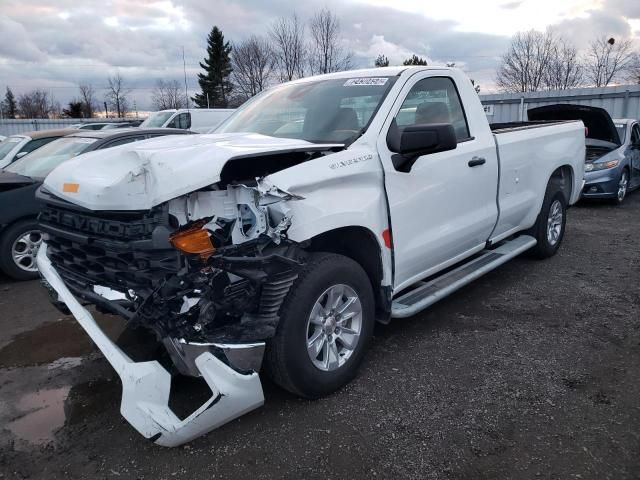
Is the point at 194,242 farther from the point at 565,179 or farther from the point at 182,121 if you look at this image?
the point at 182,121

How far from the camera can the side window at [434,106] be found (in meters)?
3.75

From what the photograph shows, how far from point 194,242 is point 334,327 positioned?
108 centimetres

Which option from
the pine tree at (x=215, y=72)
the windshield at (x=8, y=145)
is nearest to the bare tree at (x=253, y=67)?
the pine tree at (x=215, y=72)

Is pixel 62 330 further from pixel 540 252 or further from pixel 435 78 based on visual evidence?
pixel 540 252

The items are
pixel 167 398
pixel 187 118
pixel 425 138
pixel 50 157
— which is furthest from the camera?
pixel 187 118

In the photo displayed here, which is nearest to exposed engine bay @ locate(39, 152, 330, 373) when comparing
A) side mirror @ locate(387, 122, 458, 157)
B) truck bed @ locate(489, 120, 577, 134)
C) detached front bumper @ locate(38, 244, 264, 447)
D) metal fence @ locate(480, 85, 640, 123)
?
detached front bumper @ locate(38, 244, 264, 447)

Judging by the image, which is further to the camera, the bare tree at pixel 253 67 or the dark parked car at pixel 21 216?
the bare tree at pixel 253 67

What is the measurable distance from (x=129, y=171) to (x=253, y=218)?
2.22 feet

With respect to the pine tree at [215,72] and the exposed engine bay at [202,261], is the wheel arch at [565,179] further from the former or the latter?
the pine tree at [215,72]

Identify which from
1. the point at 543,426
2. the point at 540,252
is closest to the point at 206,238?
the point at 543,426

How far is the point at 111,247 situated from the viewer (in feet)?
8.54

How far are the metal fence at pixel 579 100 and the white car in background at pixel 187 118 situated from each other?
27.5ft

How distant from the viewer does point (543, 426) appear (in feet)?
9.28

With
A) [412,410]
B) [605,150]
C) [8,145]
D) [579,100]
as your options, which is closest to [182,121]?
[8,145]
